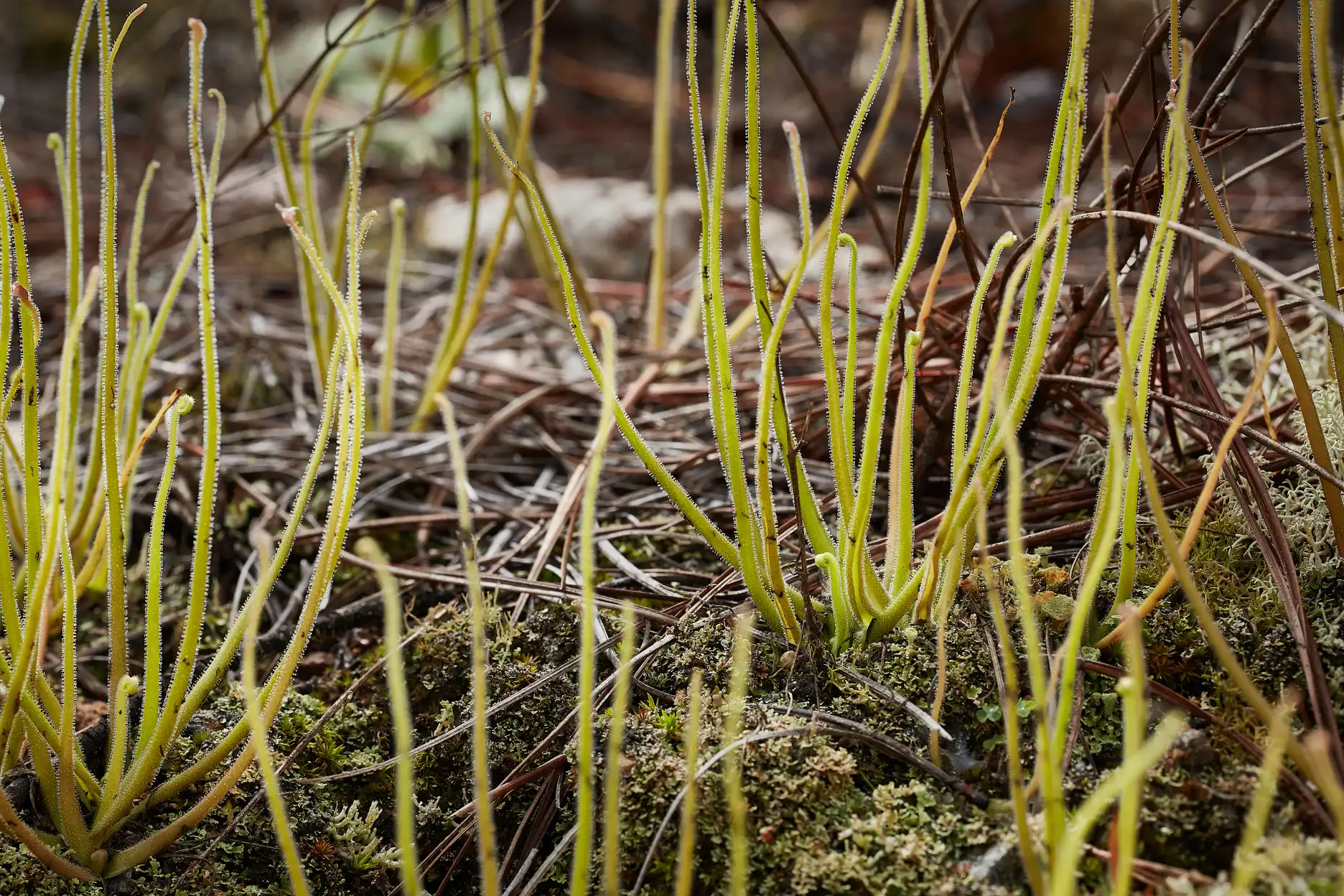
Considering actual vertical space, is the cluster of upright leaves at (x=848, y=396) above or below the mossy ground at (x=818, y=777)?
above

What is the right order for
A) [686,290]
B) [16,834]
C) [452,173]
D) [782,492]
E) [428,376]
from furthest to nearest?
[452,173] → [686,290] → [428,376] → [782,492] → [16,834]

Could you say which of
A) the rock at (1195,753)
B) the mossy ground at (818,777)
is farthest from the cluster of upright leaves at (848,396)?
the rock at (1195,753)

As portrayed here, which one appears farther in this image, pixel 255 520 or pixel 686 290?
→ pixel 686 290

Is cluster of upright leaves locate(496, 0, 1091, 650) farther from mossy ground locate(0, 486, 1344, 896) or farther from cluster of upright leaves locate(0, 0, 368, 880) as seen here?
cluster of upright leaves locate(0, 0, 368, 880)

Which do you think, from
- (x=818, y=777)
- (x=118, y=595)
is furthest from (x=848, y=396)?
(x=118, y=595)

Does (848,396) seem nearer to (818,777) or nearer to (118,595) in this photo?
(818,777)

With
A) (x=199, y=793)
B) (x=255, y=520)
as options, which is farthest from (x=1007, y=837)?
(x=255, y=520)

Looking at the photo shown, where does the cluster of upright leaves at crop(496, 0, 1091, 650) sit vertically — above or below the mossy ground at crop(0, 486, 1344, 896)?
above

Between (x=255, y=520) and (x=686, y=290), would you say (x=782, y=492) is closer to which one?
(x=255, y=520)

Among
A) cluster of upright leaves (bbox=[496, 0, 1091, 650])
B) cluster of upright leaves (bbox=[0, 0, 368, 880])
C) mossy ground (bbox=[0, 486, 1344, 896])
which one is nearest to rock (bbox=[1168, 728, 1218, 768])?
mossy ground (bbox=[0, 486, 1344, 896])

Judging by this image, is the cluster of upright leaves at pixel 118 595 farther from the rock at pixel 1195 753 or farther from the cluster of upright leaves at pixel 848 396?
the rock at pixel 1195 753

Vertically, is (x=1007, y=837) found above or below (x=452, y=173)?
below
